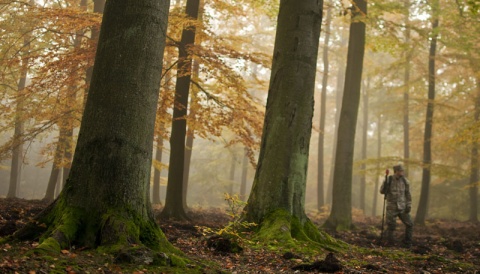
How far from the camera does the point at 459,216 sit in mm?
23562

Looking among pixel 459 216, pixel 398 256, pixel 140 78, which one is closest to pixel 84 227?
pixel 140 78

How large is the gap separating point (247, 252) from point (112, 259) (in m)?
2.33

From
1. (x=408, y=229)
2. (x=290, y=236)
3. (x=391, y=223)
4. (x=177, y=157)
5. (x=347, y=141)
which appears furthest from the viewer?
(x=347, y=141)

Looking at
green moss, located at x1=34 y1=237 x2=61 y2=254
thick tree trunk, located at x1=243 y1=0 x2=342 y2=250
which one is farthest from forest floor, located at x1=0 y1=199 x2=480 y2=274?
thick tree trunk, located at x1=243 y1=0 x2=342 y2=250

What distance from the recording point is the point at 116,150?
4.26 meters

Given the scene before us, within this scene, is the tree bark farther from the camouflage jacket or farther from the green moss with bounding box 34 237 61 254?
Result: the camouflage jacket

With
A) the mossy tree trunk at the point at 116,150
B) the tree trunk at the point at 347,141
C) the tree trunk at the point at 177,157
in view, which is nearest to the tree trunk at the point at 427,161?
the tree trunk at the point at 347,141

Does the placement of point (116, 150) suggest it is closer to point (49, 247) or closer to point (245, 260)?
point (49, 247)

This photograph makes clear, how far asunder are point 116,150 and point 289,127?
3351 mm

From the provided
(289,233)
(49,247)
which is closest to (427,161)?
(289,233)

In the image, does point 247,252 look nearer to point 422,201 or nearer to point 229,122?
point 229,122

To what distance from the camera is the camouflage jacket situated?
1002cm

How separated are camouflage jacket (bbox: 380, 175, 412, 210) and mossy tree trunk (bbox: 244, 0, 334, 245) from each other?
399cm

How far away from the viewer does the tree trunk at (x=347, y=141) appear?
39.2 ft
